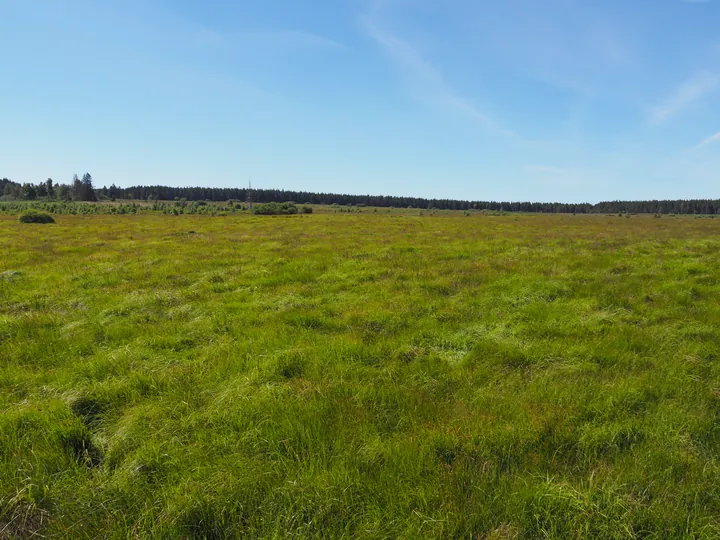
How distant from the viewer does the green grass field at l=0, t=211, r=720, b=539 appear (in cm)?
261

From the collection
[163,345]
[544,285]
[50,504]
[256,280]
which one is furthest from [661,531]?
[256,280]

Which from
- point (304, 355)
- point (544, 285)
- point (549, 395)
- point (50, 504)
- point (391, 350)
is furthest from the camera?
point (544, 285)

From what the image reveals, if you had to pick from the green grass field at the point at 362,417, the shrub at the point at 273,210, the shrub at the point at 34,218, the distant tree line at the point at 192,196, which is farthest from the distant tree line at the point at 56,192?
the green grass field at the point at 362,417


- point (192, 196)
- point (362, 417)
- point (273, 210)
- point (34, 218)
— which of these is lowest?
point (362, 417)

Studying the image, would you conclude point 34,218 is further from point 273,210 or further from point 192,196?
point 192,196

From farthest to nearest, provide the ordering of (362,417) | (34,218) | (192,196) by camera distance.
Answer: (192,196) < (34,218) < (362,417)

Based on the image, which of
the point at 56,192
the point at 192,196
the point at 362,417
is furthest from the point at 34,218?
the point at 192,196

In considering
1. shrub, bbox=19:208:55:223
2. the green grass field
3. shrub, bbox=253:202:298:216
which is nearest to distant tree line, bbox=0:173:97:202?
shrub, bbox=253:202:298:216

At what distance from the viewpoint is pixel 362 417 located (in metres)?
3.77

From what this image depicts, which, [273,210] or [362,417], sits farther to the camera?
[273,210]

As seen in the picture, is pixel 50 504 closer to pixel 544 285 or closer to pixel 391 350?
pixel 391 350

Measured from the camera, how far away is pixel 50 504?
2.79 m

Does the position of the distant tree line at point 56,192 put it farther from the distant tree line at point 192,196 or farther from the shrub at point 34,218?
the shrub at point 34,218

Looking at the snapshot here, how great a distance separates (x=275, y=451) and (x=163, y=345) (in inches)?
154
